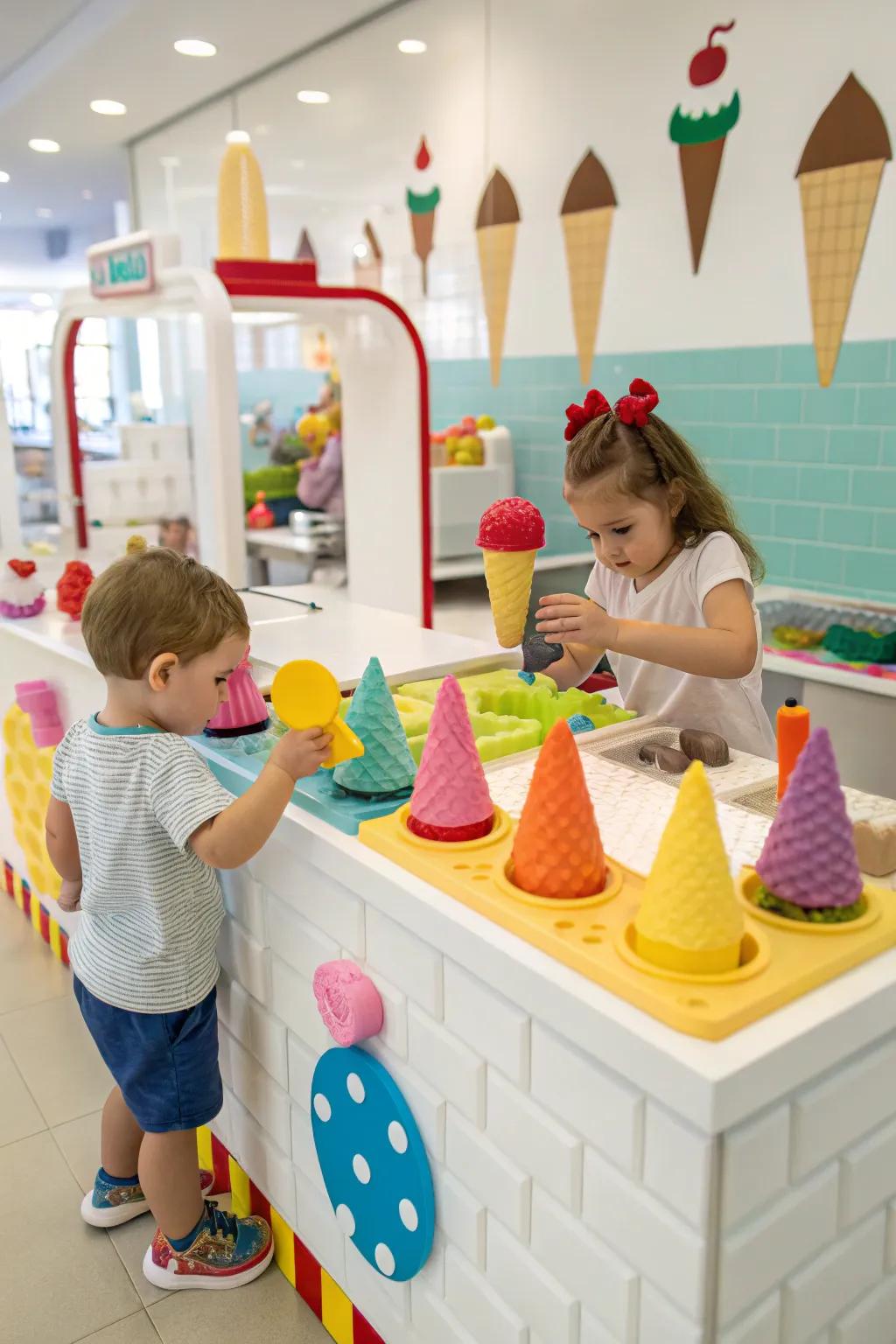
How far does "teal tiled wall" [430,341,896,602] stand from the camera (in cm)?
254

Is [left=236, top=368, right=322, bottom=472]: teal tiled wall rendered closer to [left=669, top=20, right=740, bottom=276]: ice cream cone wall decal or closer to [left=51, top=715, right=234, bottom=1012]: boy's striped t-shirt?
[left=669, top=20, right=740, bottom=276]: ice cream cone wall decal

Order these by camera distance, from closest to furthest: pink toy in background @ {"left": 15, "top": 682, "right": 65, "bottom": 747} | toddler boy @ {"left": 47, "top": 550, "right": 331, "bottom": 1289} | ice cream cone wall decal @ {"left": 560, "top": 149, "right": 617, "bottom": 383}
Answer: toddler boy @ {"left": 47, "top": 550, "right": 331, "bottom": 1289} < pink toy in background @ {"left": 15, "top": 682, "right": 65, "bottom": 747} < ice cream cone wall decal @ {"left": 560, "top": 149, "right": 617, "bottom": 383}

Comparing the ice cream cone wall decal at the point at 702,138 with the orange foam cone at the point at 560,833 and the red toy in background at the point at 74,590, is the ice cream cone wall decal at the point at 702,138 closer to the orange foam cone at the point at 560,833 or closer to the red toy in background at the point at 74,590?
the red toy in background at the point at 74,590

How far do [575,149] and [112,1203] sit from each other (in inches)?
117

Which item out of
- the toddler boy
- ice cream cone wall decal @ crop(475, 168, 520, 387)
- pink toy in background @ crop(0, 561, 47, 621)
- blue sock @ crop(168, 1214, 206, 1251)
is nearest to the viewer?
the toddler boy

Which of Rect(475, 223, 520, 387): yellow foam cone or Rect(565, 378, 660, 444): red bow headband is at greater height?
Rect(475, 223, 520, 387): yellow foam cone

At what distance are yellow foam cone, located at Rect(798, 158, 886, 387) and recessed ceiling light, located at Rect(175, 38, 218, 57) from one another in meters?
2.61

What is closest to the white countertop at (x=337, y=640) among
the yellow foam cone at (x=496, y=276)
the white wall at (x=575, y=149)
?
the white wall at (x=575, y=149)

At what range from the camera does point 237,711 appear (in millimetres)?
1459

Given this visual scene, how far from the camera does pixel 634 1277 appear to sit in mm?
819

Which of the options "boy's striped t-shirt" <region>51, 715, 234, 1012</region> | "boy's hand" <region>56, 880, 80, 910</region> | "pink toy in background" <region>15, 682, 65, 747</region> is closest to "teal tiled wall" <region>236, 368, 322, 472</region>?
"pink toy in background" <region>15, 682, 65, 747</region>

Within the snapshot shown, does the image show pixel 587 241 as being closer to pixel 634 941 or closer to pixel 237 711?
pixel 237 711

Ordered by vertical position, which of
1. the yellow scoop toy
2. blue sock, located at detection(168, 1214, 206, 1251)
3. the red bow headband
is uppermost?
the red bow headband

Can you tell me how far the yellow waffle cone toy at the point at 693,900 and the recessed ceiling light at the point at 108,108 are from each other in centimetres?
508
